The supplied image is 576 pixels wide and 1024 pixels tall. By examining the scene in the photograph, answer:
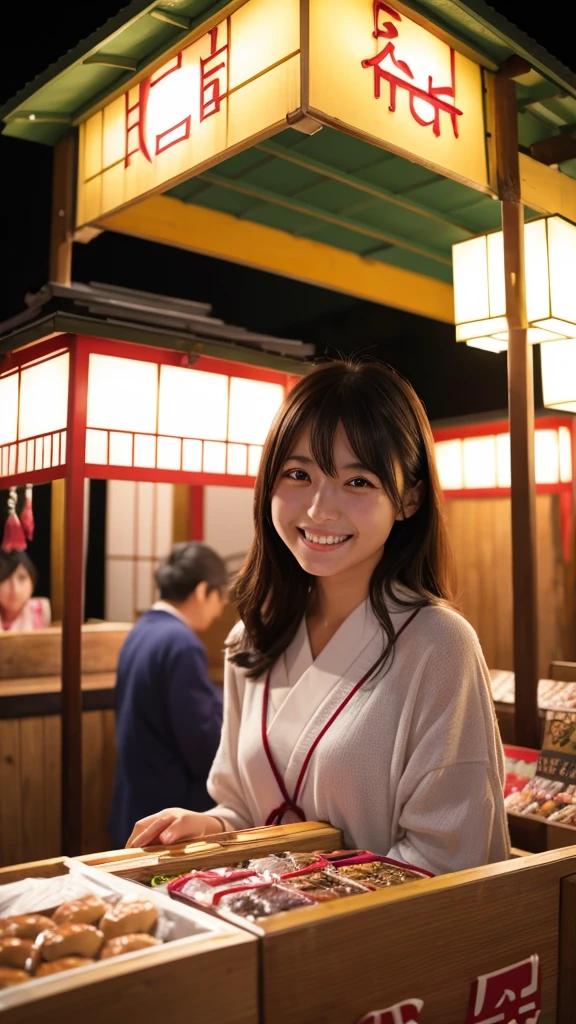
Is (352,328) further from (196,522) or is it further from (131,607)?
(131,607)

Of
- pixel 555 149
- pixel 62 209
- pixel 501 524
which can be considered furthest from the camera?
pixel 501 524

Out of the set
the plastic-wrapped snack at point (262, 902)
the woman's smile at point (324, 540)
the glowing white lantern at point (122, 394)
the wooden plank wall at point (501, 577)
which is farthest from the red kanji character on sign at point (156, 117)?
the wooden plank wall at point (501, 577)

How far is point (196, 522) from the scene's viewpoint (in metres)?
9.99

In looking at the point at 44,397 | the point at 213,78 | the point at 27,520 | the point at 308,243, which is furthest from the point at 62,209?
the point at 308,243

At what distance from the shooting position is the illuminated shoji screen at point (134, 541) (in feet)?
33.0

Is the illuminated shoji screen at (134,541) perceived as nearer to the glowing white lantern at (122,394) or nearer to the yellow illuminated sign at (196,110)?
the glowing white lantern at (122,394)

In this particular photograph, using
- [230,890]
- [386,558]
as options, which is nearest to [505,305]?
[386,558]

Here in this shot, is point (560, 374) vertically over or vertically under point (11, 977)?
over

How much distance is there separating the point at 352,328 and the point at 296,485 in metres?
6.62

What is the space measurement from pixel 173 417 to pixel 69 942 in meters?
2.88

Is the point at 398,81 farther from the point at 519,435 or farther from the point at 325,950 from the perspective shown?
the point at 325,950

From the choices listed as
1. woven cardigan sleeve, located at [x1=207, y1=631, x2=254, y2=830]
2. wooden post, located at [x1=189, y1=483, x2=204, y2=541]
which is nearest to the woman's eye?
woven cardigan sleeve, located at [x1=207, y1=631, x2=254, y2=830]

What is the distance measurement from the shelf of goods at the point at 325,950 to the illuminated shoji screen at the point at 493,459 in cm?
561

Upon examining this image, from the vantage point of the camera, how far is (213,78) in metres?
3.24
